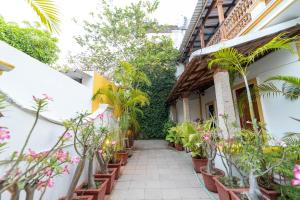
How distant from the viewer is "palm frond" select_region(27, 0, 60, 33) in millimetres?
1995

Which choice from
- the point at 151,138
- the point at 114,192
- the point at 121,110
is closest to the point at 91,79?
the point at 121,110

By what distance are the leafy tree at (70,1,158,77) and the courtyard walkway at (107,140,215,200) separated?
247 inches

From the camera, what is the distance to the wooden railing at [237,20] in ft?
17.2

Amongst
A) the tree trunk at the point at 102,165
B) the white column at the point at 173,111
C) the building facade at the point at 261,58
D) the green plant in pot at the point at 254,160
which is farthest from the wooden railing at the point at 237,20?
the white column at the point at 173,111

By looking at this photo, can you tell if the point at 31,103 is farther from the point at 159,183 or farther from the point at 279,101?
the point at 279,101

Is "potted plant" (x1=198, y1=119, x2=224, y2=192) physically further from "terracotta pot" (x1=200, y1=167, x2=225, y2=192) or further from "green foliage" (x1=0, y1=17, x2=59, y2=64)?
"green foliage" (x1=0, y1=17, x2=59, y2=64)

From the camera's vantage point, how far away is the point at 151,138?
496 inches

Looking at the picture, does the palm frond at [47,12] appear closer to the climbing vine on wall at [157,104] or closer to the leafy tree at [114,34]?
the leafy tree at [114,34]

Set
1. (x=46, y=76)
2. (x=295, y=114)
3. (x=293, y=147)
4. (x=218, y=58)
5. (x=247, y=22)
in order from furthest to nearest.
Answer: (x=247, y=22) < (x=295, y=114) < (x=218, y=58) < (x=46, y=76) < (x=293, y=147)

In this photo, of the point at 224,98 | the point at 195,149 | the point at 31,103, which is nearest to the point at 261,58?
the point at 224,98

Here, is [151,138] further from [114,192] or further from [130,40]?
[114,192]

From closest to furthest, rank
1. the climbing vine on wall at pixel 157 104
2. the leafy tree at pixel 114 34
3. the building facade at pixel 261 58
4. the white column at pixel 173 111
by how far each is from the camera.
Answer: the building facade at pixel 261 58 → the leafy tree at pixel 114 34 → the white column at pixel 173 111 → the climbing vine on wall at pixel 157 104

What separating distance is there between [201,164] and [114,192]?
253cm

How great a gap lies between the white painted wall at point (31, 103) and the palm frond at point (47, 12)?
560 mm
